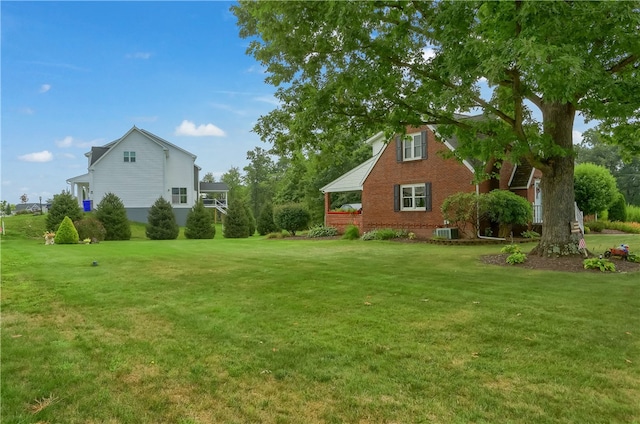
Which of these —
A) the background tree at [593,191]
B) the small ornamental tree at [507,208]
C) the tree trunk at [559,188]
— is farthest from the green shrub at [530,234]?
the background tree at [593,191]

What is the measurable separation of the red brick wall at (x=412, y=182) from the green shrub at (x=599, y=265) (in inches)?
360

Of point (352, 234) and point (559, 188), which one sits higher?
point (559, 188)

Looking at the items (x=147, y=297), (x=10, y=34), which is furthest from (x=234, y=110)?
(x=147, y=297)

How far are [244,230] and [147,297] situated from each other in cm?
2156

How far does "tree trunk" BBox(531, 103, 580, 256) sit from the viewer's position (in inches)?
416

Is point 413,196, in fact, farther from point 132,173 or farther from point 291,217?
point 132,173

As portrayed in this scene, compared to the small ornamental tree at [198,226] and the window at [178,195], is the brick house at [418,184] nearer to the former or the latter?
the small ornamental tree at [198,226]

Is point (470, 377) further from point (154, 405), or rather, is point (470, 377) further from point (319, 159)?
point (319, 159)

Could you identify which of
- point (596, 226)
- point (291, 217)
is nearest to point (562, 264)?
point (596, 226)

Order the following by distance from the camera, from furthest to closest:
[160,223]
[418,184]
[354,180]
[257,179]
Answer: [257,179], [160,223], [354,180], [418,184]

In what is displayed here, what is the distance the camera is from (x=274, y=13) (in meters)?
8.79

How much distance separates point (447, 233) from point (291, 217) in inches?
472

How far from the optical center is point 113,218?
79.2ft

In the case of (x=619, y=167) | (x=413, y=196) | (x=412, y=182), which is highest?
(x=619, y=167)
